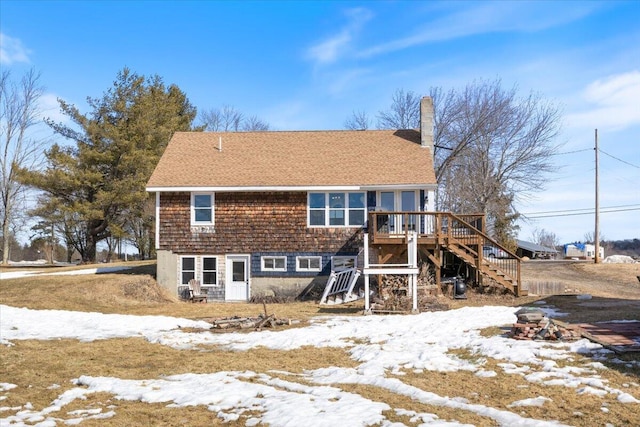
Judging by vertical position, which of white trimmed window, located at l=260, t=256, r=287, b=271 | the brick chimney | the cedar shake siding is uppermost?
the brick chimney

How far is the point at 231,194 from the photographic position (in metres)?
23.8

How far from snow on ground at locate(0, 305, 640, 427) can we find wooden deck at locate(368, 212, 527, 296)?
478cm

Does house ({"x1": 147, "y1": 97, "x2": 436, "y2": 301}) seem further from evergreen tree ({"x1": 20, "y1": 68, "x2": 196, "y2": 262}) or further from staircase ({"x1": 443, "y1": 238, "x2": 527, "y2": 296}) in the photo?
evergreen tree ({"x1": 20, "y1": 68, "x2": 196, "y2": 262})

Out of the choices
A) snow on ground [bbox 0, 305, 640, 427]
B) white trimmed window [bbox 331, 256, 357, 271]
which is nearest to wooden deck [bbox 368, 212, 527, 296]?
white trimmed window [bbox 331, 256, 357, 271]

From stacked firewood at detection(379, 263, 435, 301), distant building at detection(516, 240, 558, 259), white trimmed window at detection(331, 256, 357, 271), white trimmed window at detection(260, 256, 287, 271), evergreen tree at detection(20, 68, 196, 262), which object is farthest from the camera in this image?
distant building at detection(516, 240, 558, 259)

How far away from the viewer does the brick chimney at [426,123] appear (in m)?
25.1

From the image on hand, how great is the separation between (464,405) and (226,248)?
17045mm

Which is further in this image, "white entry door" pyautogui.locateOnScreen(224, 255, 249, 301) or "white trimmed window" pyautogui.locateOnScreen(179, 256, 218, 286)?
"white trimmed window" pyautogui.locateOnScreen(179, 256, 218, 286)

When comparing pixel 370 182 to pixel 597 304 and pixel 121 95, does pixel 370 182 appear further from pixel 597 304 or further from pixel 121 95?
pixel 121 95

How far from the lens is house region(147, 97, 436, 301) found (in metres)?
23.3

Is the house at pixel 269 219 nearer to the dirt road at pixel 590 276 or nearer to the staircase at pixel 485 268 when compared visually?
the staircase at pixel 485 268

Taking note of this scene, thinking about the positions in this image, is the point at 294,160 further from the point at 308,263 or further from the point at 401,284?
the point at 401,284

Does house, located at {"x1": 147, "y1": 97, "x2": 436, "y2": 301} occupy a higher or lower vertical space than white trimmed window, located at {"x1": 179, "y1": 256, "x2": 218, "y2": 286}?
higher

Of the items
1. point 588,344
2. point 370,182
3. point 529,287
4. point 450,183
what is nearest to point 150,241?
point 450,183
